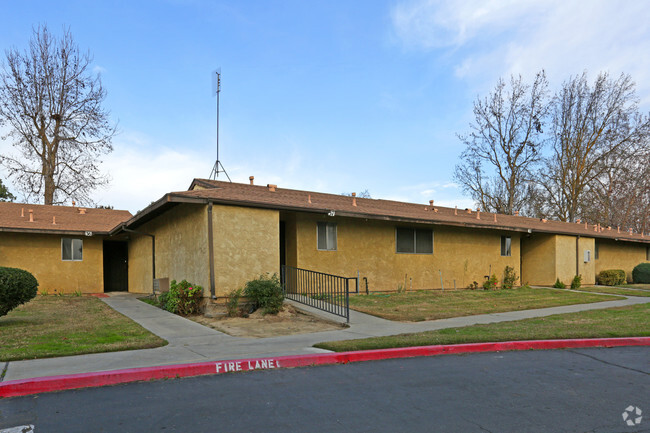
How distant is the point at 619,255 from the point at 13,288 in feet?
104

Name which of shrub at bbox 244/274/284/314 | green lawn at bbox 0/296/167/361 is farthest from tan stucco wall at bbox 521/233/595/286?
green lawn at bbox 0/296/167/361

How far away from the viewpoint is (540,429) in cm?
445

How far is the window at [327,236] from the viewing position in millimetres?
16156

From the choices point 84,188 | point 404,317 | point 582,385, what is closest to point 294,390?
point 582,385

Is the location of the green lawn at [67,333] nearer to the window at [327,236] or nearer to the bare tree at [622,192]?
the window at [327,236]

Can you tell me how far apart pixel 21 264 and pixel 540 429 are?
2147 cm

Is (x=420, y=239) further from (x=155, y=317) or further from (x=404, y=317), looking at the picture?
(x=155, y=317)

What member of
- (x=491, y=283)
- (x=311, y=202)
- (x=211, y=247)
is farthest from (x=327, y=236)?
(x=491, y=283)

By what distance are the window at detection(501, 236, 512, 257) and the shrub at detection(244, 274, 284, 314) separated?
13.4m

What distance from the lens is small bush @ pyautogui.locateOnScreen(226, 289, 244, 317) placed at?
12.2 metres

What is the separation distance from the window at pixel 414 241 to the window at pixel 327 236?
3.07 meters

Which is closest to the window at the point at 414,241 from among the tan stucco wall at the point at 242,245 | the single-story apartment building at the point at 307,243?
the single-story apartment building at the point at 307,243

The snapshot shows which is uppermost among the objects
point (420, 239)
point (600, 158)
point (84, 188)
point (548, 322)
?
point (600, 158)

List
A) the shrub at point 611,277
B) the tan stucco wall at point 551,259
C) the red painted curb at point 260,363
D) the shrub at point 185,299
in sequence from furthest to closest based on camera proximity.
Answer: the shrub at point 611,277, the tan stucco wall at point 551,259, the shrub at point 185,299, the red painted curb at point 260,363
